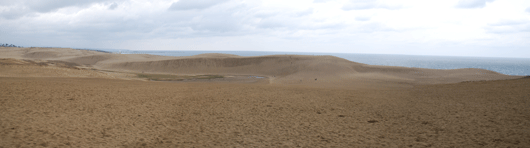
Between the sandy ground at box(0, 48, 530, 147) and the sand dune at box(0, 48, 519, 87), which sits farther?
the sand dune at box(0, 48, 519, 87)

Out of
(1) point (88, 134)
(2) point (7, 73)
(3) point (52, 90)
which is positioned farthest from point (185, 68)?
(1) point (88, 134)

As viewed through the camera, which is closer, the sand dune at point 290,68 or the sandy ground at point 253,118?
the sandy ground at point 253,118

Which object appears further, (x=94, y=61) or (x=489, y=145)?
(x=94, y=61)

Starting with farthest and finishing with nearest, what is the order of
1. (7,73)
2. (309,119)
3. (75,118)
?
(7,73)
(309,119)
(75,118)

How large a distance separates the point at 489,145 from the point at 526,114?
427cm

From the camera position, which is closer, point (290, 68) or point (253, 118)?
point (253, 118)

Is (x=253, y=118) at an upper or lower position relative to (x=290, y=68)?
lower

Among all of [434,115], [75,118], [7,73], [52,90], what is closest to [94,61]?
[7,73]

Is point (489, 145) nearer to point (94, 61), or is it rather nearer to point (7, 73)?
point (7, 73)

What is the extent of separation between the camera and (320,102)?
548 inches

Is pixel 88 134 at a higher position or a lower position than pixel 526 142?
lower

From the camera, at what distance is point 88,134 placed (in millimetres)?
8117

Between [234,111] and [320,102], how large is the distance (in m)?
4.44

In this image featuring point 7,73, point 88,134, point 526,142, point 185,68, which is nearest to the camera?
point 526,142
